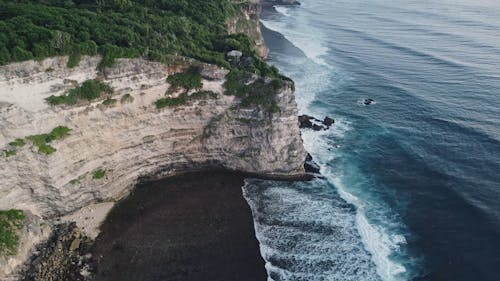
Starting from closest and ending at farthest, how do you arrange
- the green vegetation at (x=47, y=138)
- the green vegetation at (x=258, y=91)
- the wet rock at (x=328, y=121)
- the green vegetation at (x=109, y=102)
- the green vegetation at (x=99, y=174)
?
1. the green vegetation at (x=47, y=138)
2. the green vegetation at (x=109, y=102)
3. the green vegetation at (x=99, y=174)
4. the green vegetation at (x=258, y=91)
5. the wet rock at (x=328, y=121)

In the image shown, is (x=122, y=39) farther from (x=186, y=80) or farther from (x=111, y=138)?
(x=111, y=138)

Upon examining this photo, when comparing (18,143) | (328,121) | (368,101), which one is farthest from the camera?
(368,101)


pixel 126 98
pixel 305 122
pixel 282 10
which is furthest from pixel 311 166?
pixel 282 10

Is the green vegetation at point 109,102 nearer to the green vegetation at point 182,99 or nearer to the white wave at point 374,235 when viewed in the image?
the green vegetation at point 182,99

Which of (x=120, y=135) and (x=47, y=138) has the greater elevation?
(x=47, y=138)

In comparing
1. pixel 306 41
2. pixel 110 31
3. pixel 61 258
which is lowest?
pixel 61 258

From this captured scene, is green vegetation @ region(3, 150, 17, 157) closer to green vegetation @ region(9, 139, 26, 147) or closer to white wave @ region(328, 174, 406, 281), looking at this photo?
green vegetation @ region(9, 139, 26, 147)

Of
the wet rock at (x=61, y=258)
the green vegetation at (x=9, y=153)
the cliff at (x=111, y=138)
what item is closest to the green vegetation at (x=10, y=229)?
the cliff at (x=111, y=138)
